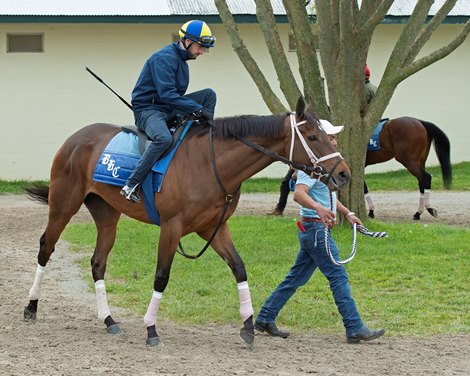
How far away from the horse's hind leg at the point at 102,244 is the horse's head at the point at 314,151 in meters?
2.15

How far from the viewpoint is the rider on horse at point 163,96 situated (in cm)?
799

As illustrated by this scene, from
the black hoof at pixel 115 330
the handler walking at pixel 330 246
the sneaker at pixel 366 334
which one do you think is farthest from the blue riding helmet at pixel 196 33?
the sneaker at pixel 366 334

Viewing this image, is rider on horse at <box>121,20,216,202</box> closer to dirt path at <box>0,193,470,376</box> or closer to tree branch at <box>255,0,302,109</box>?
dirt path at <box>0,193,470,376</box>

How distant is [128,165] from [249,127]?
1.22 metres

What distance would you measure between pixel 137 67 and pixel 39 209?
20.8 ft

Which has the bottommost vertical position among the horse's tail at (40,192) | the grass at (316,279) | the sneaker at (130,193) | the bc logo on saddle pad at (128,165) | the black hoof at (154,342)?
the grass at (316,279)

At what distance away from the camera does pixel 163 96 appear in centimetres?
805

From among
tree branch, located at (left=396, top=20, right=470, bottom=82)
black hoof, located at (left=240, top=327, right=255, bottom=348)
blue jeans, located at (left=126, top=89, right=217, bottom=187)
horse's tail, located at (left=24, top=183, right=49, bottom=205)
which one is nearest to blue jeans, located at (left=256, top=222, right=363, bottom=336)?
black hoof, located at (left=240, top=327, right=255, bottom=348)

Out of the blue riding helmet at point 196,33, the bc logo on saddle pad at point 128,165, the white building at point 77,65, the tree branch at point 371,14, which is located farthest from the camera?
the white building at point 77,65

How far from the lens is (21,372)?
676 centimetres

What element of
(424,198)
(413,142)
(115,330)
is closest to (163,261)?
(115,330)

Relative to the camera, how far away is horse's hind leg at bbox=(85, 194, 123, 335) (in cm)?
853

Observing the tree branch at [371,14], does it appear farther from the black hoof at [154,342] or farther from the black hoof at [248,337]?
the black hoof at [154,342]

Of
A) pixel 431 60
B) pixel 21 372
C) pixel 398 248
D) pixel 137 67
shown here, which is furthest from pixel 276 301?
pixel 137 67
